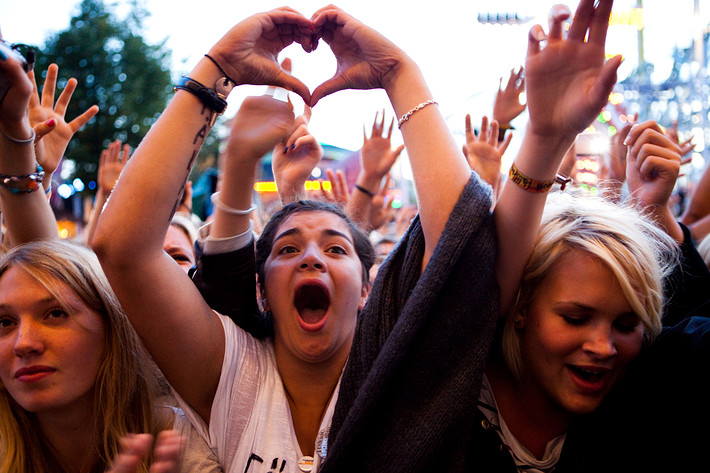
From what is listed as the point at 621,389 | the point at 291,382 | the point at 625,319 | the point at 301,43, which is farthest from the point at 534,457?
the point at 301,43

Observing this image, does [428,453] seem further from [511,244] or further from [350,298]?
[350,298]

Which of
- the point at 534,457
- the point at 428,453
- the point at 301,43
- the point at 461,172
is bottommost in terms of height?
the point at 534,457

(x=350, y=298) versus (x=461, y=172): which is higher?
(x=461, y=172)

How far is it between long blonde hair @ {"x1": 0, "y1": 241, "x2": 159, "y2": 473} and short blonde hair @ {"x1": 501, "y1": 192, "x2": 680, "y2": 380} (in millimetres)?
1141

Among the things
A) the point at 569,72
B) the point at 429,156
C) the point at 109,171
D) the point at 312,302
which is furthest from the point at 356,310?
the point at 109,171

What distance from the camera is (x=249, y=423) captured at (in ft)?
5.30

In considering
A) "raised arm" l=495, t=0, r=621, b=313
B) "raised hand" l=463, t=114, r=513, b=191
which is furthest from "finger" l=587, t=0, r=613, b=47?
"raised hand" l=463, t=114, r=513, b=191

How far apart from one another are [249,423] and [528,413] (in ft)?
2.60

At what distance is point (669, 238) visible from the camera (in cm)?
185

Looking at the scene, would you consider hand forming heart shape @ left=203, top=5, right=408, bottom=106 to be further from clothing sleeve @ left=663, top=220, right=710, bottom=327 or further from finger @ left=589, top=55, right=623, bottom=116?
clothing sleeve @ left=663, top=220, right=710, bottom=327

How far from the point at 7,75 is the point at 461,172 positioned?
1.28 metres

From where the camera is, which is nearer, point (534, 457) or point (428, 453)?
point (428, 453)

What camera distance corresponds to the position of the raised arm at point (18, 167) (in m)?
1.60

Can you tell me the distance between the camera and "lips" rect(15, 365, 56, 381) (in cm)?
156
